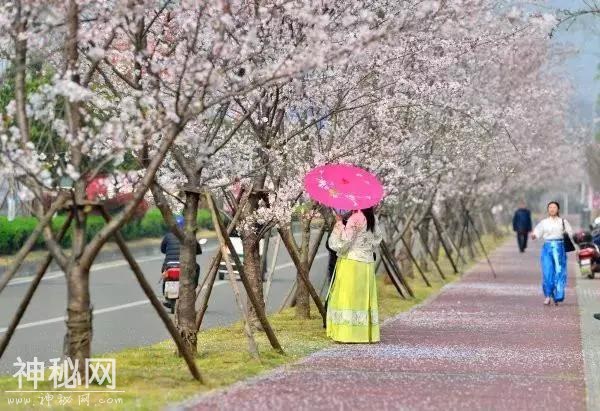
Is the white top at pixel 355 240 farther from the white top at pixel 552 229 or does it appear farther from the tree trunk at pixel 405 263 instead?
the tree trunk at pixel 405 263

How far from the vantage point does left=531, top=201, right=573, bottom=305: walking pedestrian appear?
26203 millimetres

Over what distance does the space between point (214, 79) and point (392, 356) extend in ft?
14.9

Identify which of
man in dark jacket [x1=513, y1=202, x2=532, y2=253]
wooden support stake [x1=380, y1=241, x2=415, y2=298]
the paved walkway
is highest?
man in dark jacket [x1=513, y1=202, x2=532, y2=253]

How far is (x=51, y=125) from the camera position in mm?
12859

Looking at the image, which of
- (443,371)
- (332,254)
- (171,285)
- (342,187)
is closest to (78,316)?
(443,371)

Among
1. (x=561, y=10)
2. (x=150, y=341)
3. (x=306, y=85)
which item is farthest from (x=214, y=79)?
(x=561, y=10)

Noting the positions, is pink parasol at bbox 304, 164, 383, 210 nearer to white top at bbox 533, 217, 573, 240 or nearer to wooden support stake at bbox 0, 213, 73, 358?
wooden support stake at bbox 0, 213, 73, 358

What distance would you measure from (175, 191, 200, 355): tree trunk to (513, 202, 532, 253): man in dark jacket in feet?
132

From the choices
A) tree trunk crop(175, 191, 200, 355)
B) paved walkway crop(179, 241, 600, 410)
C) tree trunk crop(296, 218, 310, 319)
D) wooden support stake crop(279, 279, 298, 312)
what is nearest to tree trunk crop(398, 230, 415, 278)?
wooden support stake crop(279, 279, 298, 312)

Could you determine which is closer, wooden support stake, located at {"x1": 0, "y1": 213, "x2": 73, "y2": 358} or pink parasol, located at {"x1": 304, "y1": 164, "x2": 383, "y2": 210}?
wooden support stake, located at {"x1": 0, "y1": 213, "x2": 73, "y2": 358}

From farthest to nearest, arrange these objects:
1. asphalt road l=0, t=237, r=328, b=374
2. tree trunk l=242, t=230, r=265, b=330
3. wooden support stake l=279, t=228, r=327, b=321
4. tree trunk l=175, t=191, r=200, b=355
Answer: tree trunk l=242, t=230, r=265, b=330
wooden support stake l=279, t=228, r=327, b=321
asphalt road l=0, t=237, r=328, b=374
tree trunk l=175, t=191, r=200, b=355

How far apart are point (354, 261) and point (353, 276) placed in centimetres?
19

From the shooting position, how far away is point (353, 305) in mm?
18656

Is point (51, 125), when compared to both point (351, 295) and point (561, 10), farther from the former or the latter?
point (561, 10)
